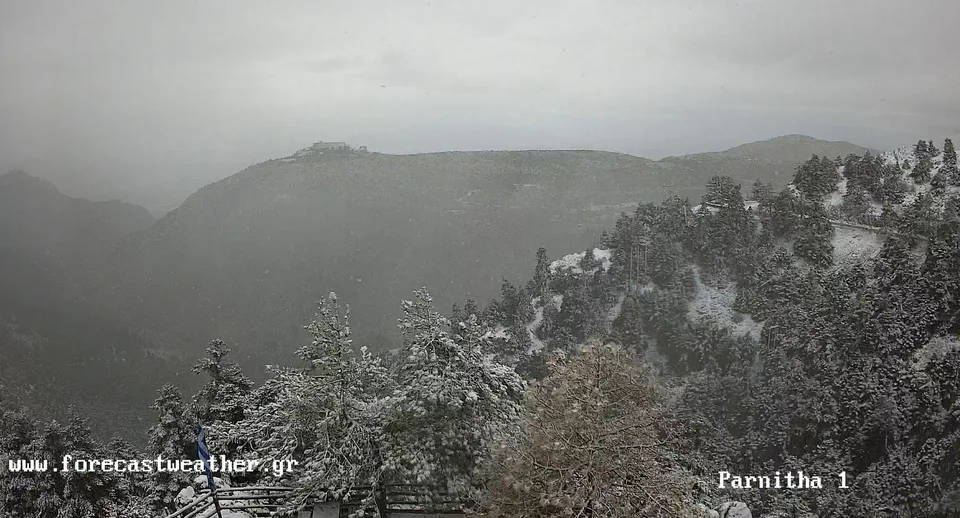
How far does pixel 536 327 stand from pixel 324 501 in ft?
69.6

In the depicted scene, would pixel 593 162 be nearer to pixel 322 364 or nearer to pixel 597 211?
pixel 597 211

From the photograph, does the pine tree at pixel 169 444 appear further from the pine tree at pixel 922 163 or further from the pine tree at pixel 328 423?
the pine tree at pixel 922 163

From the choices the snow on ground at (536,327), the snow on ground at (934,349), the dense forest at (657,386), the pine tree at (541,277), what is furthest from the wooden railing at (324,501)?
the pine tree at (541,277)

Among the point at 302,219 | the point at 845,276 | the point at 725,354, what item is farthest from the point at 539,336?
the point at 302,219

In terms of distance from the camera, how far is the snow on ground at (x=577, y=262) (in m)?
31.8

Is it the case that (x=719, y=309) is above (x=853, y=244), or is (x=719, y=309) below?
below

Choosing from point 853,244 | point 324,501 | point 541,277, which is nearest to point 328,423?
point 324,501

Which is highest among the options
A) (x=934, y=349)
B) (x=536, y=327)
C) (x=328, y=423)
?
(x=328, y=423)

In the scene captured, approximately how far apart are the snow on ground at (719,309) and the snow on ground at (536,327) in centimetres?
796

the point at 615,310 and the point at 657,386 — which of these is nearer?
the point at 657,386

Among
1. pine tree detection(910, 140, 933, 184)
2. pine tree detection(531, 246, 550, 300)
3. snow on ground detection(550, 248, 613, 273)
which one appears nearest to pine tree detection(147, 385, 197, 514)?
pine tree detection(531, 246, 550, 300)

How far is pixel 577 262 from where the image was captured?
33062 millimetres

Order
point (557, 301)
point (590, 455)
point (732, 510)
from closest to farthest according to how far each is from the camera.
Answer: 1. point (590, 455)
2. point (732, 510)
3. point (557, 301)

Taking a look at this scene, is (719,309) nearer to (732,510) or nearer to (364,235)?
(732,510)
